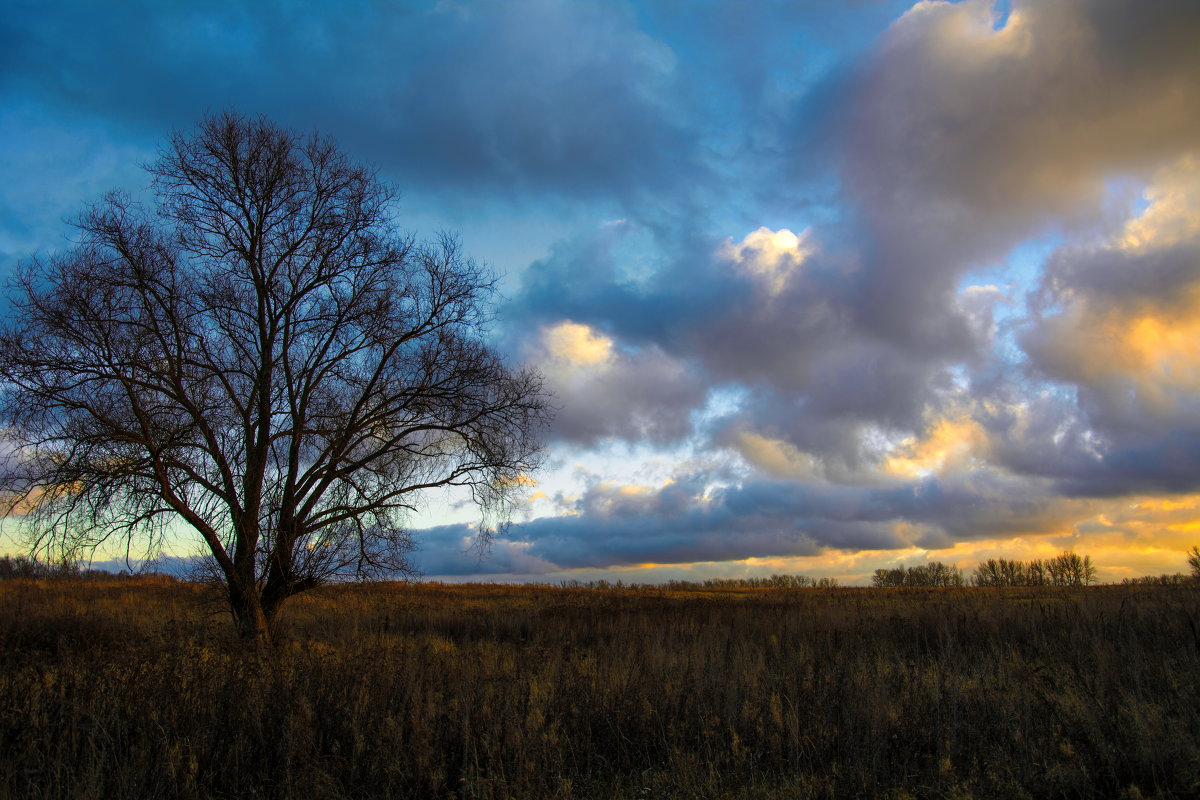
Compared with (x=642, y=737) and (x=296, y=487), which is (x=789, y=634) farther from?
(x=296, y=487)

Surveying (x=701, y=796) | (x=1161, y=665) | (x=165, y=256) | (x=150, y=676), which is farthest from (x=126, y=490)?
(x=1161, y=665)

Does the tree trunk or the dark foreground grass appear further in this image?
the tree trunk

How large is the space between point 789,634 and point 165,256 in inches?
641

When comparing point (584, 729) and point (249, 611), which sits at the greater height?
point (249, 611)

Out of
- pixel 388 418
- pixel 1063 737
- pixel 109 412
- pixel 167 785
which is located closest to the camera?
pixel 167 785

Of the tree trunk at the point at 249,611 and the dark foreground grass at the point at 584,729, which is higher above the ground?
the tree trunk at the point at 249,611

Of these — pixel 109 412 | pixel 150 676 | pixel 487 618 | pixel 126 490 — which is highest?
pixel 109 412

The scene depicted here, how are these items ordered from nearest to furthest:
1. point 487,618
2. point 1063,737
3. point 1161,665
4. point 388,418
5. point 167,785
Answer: point 167,785
point 1063,737
point 1161,665
point 388,418
point 487,618

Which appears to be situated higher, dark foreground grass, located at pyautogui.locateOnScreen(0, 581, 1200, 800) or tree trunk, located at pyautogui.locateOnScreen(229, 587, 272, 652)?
tree trunk, located at pyautogui.locateOnScreen(229, 587, 272, 652)

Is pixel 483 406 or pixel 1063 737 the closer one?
pixel 1063 737

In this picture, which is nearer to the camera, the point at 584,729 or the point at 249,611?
the point at 584,729

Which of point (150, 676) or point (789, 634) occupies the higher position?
point (150, 676)

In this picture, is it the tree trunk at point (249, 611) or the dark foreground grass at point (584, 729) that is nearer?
the dark foreground grass at point (584, 729)

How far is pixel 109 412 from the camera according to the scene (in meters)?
12.8
